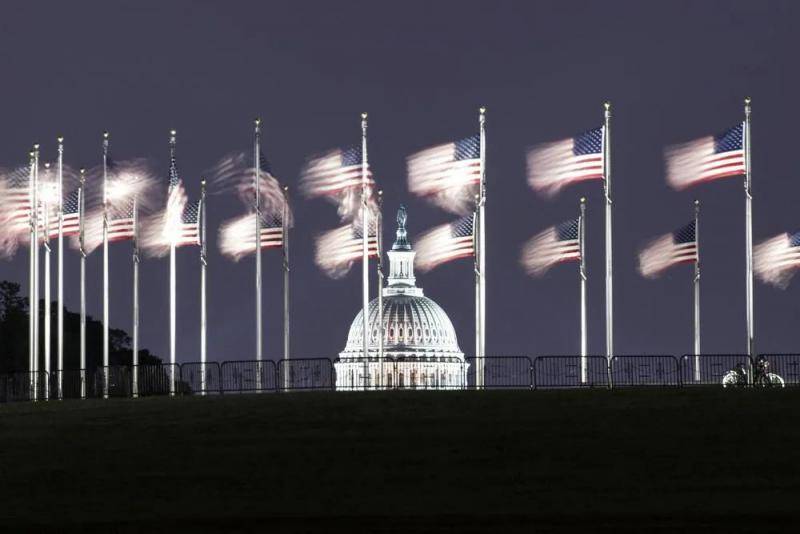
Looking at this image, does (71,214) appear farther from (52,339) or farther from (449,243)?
(52,339)

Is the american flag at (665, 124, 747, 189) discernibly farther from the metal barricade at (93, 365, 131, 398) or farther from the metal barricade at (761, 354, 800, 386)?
the metal barricade at (93, 365, 131, 398)

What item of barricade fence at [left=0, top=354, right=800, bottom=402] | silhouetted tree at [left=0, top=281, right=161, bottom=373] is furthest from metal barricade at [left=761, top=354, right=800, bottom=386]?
silhouetted tree at [left=0, top=281, right=161, bottom=373]

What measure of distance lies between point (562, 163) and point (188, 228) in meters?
16.9

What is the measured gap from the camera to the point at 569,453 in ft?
138

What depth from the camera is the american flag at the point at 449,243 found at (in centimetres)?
7419

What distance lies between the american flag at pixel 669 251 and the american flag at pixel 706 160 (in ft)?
26.6

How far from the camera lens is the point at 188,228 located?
76438mm

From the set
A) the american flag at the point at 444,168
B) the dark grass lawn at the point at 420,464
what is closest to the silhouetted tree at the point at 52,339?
the american flag at the point at 444,168

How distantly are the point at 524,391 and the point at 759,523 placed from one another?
956 inches

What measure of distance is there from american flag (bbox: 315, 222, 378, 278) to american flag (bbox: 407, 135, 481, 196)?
8565mm

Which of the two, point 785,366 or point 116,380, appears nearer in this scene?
Result: point 785,366

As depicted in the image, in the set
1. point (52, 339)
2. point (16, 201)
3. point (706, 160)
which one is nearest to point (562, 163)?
point (706, 160)

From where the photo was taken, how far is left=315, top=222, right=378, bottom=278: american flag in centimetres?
7756

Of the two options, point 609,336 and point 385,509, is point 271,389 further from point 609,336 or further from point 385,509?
point 385,509
